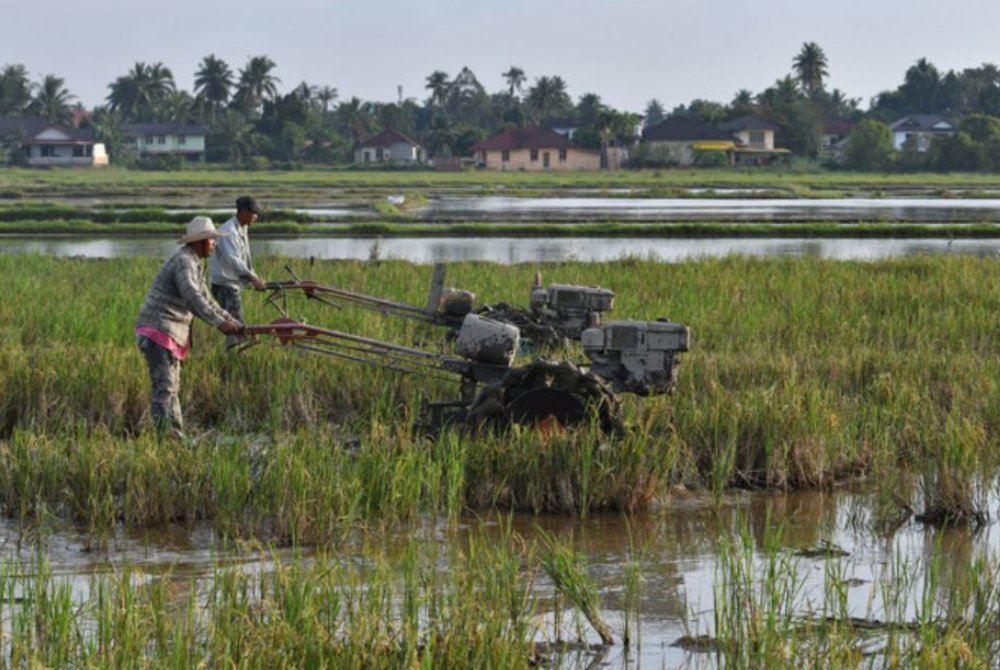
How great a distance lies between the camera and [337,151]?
263ft

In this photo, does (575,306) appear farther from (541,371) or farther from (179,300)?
(179,300)

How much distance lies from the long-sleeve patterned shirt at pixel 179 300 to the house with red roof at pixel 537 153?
67059mm

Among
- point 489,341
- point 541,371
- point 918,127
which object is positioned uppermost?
point 918,127

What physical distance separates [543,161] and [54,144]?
26234 millimetres

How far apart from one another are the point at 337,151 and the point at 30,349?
2839 inches

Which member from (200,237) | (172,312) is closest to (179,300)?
(172,312)

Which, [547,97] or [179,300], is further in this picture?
[547,97]

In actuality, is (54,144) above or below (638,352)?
above

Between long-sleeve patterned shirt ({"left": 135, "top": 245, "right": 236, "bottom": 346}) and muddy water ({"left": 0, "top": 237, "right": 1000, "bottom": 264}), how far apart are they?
39.6 feet

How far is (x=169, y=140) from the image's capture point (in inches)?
3354

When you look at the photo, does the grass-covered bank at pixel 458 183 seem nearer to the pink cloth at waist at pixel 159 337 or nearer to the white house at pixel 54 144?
the white house at pixel 54 144

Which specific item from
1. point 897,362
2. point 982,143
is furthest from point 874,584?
point 982,143

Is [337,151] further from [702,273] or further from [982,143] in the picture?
[702,273]

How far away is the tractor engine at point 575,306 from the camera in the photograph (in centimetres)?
841
